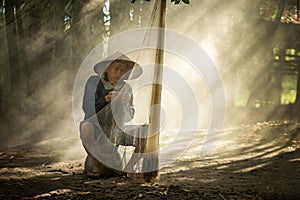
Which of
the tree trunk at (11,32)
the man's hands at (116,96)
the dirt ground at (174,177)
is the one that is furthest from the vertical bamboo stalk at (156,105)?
the tree trunk at (11,32)

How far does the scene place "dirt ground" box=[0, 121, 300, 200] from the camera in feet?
14.9

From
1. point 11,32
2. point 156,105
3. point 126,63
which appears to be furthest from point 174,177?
point 11,32

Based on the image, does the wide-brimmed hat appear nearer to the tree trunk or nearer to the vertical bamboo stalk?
the vertical bamboo stalk

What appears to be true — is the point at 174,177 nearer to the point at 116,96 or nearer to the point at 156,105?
the point at 156,105

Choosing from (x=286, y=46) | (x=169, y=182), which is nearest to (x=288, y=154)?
(x=169, y=182)

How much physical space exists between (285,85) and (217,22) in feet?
18.6

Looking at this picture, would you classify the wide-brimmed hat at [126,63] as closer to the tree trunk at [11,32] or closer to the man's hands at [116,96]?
the man's hands at [116,96]

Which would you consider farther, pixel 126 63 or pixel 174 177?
pixel 174 177

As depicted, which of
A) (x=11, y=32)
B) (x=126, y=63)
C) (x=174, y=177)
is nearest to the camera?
(x=126, y=63)

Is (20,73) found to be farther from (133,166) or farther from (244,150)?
(133,166)

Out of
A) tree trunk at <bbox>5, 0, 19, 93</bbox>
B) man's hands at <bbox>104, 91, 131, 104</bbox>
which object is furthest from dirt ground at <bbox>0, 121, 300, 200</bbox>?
tree trunk at <bbox>5, 0, 19, 93</bbox>

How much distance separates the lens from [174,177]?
556cm

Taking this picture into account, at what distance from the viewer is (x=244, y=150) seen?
8.28 meters

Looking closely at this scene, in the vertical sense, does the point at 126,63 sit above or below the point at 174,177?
above
